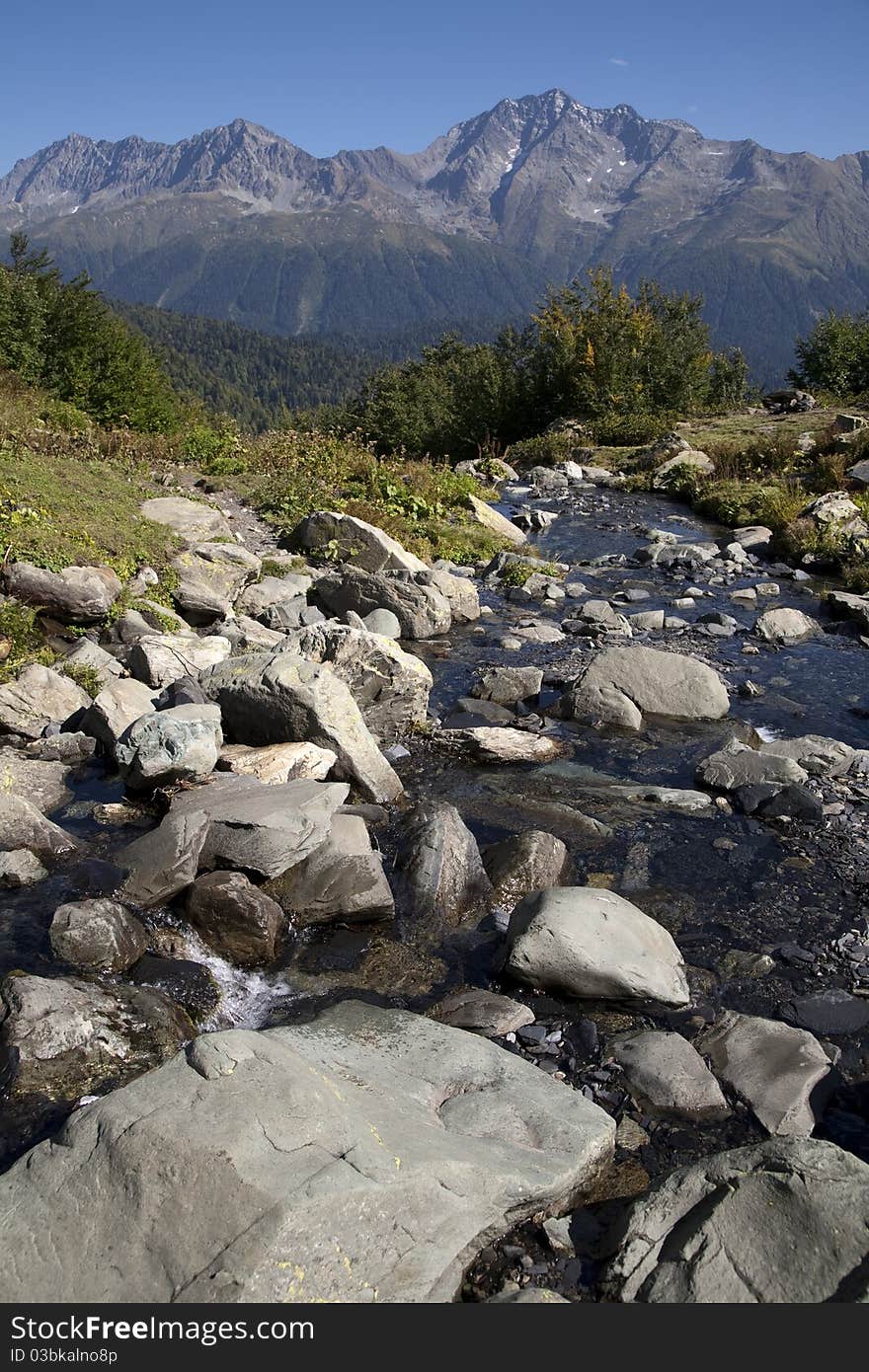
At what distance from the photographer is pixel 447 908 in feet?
28.2

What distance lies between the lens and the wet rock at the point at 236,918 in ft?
26.0

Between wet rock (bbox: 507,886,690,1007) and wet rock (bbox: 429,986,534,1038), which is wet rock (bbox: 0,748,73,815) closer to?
wet rock (bbox: 429,986,534,1038)

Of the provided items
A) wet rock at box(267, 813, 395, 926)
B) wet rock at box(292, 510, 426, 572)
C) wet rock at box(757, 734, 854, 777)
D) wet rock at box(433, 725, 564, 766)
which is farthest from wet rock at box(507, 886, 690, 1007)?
wet rock at box(292, 510, 426, 572)

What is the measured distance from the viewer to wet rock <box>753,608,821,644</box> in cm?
1694

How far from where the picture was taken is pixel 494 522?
84.2 ft

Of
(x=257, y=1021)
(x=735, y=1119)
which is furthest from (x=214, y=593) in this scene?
(x=735, y=1119)

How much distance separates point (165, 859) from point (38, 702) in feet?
14.3

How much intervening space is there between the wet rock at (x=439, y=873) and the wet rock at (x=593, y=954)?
1047mm

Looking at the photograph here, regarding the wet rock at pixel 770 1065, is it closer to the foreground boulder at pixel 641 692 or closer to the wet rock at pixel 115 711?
the foreground boulder at pixel 641 692

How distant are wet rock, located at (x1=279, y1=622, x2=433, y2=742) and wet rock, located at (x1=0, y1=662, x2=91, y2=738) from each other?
3072 millimetres

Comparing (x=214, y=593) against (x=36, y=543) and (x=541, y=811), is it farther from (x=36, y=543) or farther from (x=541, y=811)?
(x=541, y=811)
